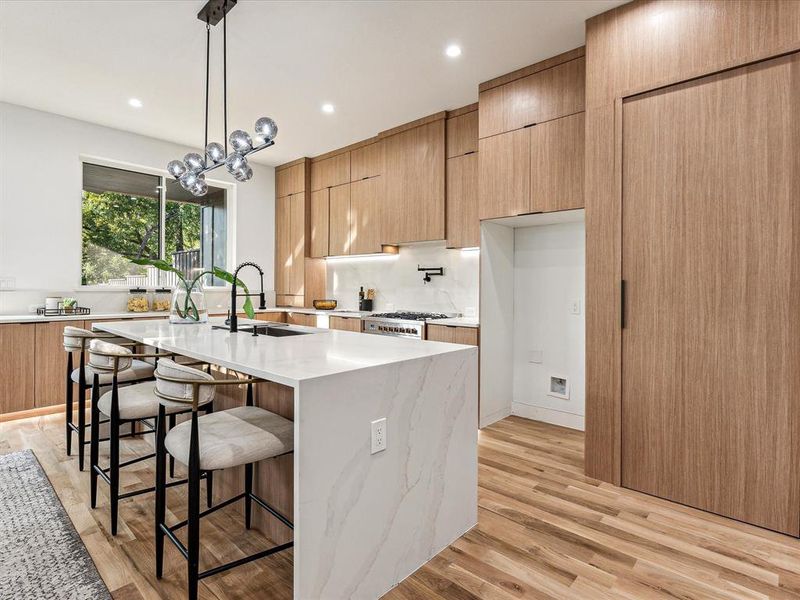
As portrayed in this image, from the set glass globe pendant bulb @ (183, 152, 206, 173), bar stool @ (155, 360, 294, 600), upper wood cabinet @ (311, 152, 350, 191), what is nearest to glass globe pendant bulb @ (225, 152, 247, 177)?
glass globe pendant bulb @ (183, 152, 206, 173)

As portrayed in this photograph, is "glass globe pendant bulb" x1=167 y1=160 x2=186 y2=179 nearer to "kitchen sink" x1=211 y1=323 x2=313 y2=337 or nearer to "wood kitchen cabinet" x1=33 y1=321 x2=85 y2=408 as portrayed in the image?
"kitchen sink" x1=211 y1=323 x2=313 y2=337

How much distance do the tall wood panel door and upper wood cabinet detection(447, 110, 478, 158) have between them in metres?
1.61

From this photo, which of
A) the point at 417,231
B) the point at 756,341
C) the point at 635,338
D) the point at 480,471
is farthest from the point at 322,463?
the point at 417,231

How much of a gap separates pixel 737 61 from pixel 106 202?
5.56 m

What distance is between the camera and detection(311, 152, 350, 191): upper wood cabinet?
5.22 m

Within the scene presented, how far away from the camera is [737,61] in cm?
219

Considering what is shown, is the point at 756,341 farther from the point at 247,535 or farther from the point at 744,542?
the point at 247,535

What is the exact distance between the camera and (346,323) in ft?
15.4

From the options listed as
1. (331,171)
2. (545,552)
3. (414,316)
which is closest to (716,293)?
(545,552)

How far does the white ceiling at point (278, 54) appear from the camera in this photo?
2.71 m

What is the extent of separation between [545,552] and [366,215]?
3768 mm

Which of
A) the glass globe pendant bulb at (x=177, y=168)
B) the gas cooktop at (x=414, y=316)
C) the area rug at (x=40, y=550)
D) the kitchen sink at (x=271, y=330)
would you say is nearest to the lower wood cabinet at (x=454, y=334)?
the gas cooktop at (x=414, y=316)

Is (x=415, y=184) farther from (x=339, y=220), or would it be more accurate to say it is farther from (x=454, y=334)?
(x=454, y=334)

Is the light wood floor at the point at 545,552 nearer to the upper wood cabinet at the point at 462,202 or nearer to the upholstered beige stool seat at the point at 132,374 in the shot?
the upholstered beige stool seat at the point at 132,374
